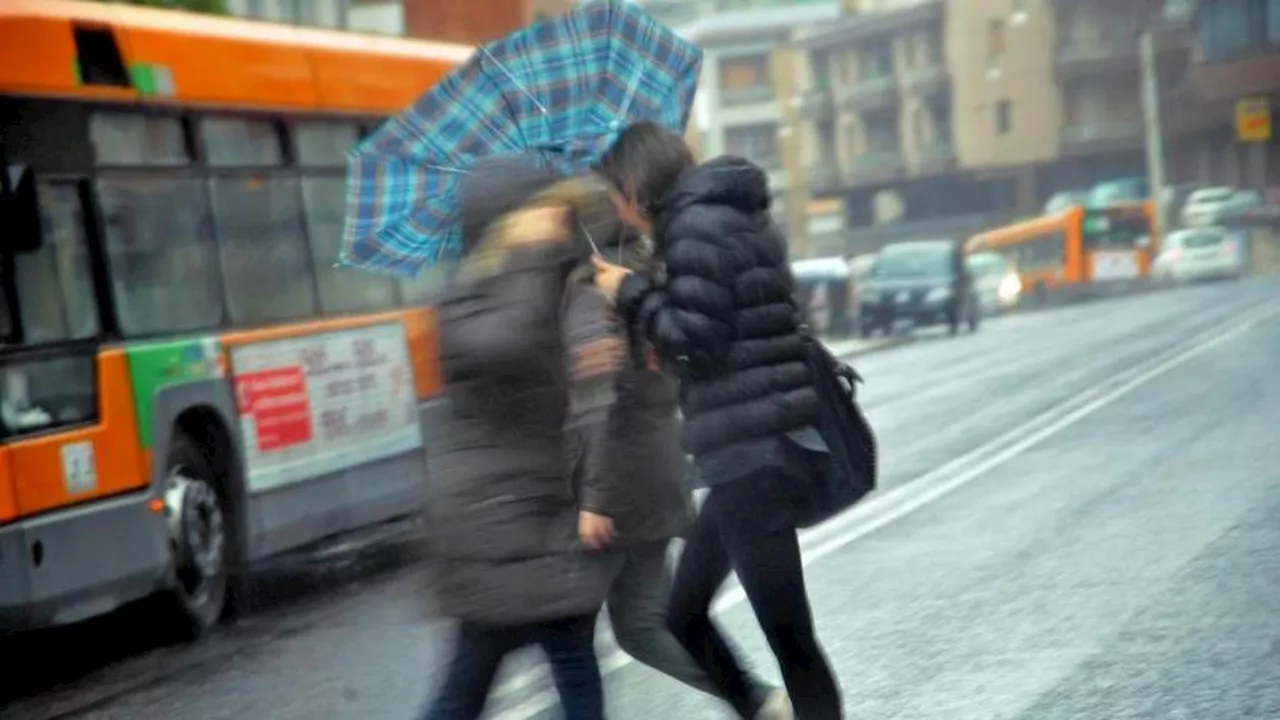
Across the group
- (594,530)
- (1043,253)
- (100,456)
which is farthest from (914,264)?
(594,530)

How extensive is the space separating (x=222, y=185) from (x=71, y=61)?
5.41ft

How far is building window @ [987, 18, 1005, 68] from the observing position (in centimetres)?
9762

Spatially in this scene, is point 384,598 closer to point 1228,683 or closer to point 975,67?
point 1228,683

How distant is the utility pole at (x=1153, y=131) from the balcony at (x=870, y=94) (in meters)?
11.9

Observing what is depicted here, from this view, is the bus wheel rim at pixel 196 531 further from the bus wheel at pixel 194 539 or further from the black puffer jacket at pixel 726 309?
the black puffer jacket at pixel 726 309

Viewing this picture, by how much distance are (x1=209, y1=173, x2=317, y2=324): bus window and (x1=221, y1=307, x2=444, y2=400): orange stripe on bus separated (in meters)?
0.09

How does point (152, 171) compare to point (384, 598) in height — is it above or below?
above

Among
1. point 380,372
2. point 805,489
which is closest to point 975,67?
point 380,372

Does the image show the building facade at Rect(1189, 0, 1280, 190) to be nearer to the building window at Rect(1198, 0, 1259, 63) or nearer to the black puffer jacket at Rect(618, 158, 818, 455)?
the building window at Rect(1198, 0, 1259, 63)

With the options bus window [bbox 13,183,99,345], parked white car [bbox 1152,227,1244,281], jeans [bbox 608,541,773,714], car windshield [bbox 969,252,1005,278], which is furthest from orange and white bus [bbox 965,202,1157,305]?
jeans [bbox 608,541,773,714]

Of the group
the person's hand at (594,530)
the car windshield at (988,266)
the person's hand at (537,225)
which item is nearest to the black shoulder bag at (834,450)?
the person's hand at (594,530)

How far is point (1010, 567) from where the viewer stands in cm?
1083

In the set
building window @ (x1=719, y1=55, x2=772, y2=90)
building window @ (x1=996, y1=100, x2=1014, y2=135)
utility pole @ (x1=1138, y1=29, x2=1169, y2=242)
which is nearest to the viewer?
utility pole @ (x1=1138, y1=29, x2=1169, y2=242)

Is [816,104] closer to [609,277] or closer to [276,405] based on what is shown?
[276,405]
